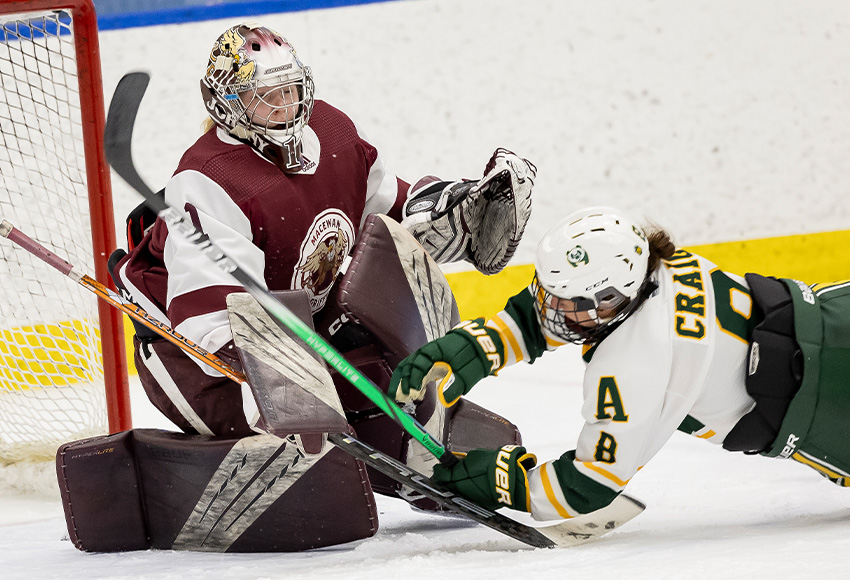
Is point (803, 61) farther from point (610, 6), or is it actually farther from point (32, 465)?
point (32, 465)

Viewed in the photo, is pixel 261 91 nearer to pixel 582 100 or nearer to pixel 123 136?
pixel 123 136

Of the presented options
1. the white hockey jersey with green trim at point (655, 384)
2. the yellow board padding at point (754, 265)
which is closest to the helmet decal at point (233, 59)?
the white hockey jersey with green trim at point (655, 384)

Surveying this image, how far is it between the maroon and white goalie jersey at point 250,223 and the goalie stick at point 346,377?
80 mm

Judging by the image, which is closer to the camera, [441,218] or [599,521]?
[599,521]

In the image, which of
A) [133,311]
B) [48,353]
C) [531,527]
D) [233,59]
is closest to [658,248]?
[531,527]

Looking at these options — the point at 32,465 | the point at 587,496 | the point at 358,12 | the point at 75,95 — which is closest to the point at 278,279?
the point at 587,496

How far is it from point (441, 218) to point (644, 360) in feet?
2.59

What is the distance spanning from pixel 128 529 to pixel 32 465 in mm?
768

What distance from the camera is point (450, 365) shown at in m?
1.87

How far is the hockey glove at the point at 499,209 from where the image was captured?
225cm

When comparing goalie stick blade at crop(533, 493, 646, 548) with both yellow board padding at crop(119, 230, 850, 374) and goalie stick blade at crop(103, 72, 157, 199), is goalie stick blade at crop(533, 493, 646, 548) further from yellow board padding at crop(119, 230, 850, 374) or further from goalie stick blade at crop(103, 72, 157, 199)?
yellow board padding at crop(119, 230, 850, 374)

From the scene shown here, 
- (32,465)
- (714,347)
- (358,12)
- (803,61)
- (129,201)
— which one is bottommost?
(32,465)

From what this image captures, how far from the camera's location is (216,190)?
2.02 meters

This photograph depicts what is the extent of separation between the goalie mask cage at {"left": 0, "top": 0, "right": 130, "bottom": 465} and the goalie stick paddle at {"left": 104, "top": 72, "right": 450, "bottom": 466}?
77cm
